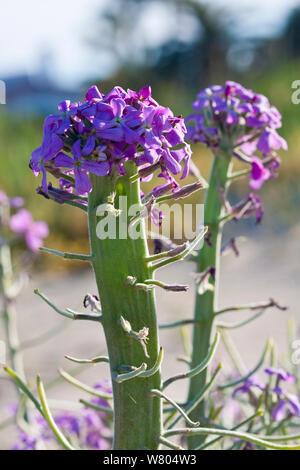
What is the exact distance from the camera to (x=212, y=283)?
4.27 ft

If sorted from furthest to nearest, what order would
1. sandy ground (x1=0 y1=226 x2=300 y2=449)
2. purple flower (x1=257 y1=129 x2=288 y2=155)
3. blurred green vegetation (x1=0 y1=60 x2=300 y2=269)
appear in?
blurred green vegetation (x1=0 y1=60 x2=300 y2=269) < sandy ground (x1=0 y1=226 x2=300 y2=449) < purple flower (x1=257 y1=129 x2=288 y2=155)

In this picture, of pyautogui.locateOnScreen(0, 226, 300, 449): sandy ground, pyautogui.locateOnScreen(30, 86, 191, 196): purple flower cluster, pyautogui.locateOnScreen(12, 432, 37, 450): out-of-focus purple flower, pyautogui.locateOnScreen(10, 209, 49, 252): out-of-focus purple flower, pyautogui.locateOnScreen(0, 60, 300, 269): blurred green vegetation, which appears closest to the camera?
pyautogui.locateOnScreen(30, 86, 191, 196): purple flower cluster

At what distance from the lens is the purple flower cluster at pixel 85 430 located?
5.10 ft

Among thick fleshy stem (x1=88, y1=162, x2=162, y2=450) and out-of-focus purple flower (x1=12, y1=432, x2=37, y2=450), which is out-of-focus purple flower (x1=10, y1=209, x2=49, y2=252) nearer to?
out-of-focus purple flower (x1=12, y1=432, x2=37, y2=450)

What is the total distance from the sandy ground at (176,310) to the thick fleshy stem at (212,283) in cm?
134

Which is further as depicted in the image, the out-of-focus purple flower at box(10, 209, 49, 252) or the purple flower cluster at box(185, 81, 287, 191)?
the out-of-focus purple flower at box(10, 209, 49, 252)

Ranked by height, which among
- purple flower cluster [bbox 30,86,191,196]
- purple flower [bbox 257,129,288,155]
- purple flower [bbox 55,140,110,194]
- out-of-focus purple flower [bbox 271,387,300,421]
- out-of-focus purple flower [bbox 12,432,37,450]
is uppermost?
purple flower [bbox 257,129,288,155]

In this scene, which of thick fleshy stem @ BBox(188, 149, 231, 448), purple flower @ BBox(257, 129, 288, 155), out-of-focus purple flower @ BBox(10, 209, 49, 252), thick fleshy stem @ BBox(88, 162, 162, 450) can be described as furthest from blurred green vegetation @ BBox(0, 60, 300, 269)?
thick fleshy stem @ BBox(88, 162, 162, 450)

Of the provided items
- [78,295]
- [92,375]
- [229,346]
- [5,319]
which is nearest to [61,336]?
[92,375]

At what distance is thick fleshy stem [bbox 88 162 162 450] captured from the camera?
89cm

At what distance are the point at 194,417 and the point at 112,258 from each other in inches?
21.7

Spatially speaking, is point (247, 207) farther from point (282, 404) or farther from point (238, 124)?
point (282, 404)

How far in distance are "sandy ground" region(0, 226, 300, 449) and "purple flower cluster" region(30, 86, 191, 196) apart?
5.85 feet
